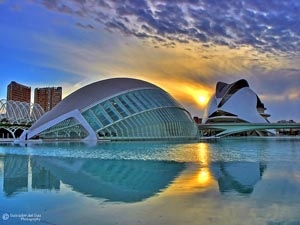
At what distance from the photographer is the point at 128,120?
44.8 meters

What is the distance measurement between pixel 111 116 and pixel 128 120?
2.33m

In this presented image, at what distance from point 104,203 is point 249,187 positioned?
406 cm

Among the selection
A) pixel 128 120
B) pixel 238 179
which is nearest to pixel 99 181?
pixel 238 179

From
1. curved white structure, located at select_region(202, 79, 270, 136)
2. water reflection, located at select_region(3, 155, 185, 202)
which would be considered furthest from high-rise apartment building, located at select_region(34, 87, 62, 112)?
water reflection, located at select_region(3, 155, 185, 202)

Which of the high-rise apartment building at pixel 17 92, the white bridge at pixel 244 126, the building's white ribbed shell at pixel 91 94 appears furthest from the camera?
the high-rise apartment building at pixel 17 92

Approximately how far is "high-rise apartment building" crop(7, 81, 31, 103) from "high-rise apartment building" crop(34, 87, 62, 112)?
147 inches

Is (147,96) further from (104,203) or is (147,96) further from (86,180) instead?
(104,203)

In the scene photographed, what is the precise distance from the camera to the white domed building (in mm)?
44469

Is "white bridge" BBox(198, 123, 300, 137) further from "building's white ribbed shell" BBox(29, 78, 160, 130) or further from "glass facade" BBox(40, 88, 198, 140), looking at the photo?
"building's white ribbed shell" BBox(29, 78, 160, 130)

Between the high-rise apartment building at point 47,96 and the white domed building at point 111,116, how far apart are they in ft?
269

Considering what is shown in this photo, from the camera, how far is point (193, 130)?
5959cm

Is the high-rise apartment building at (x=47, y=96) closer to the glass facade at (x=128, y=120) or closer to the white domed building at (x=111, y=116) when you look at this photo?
the white domed building at (x=111, y=116)

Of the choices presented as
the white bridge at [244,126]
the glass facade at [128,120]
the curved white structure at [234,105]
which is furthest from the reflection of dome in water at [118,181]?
the curved white structure at [234,105]

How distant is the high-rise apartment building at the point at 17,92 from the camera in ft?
397
